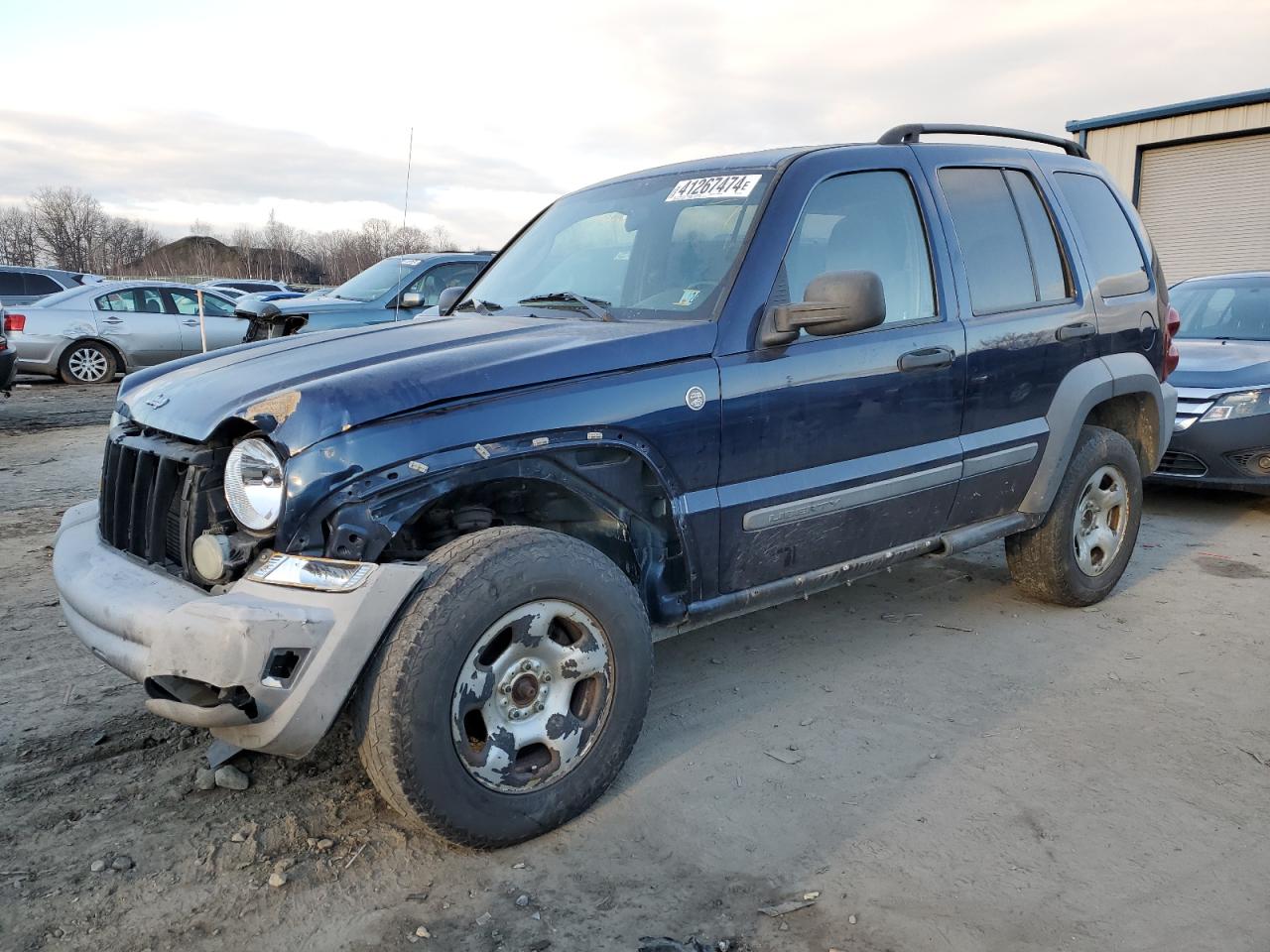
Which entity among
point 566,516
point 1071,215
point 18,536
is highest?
point 1071,215

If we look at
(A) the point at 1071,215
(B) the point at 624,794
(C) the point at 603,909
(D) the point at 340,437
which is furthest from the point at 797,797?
(A) the point at 1071,215

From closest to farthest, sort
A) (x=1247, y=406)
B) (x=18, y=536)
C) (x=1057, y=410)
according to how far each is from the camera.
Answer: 1. (x=1057, y=410)
2. (x=18, y=536)
3. (x=1247, y=406)

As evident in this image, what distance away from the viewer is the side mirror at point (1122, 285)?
Result: 4488mm

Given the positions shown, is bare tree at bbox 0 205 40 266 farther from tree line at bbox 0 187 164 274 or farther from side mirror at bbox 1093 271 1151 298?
side mirror at bbox 1093 271 1151 298

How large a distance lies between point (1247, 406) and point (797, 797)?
5.15 meters

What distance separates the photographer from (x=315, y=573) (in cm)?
245

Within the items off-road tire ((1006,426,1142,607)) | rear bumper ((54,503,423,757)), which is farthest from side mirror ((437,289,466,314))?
off-road tire ((1006,426,1142,607))

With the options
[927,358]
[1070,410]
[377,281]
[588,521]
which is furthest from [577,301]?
[377,281]

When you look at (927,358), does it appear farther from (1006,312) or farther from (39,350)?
(39,350)

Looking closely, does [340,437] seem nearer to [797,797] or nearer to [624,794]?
[624,794]

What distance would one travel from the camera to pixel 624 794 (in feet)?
9.89

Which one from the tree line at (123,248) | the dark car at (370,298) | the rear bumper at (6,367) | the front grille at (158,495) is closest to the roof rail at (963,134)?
the front grille at (158,495)

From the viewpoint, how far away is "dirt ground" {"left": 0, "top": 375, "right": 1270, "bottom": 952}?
7.91 feet

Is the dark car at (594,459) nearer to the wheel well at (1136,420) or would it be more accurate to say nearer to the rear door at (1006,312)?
the rear door at (1006,312)
